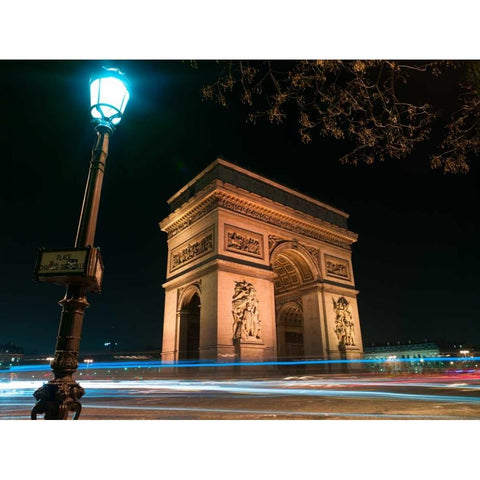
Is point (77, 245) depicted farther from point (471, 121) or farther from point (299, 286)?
point (299, 286)

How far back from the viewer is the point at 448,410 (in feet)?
14.7

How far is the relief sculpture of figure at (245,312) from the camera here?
14987 millimetres

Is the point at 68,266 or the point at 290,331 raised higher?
the point at 290,331

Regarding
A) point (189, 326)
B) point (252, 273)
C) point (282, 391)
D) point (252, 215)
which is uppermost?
point (252, 215)

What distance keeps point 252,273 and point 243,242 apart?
165 cm

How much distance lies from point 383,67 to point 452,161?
2.31 meters

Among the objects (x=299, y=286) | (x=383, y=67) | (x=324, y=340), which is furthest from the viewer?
(x=299, y=286)

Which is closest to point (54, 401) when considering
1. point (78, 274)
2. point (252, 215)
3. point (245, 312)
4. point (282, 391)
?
point (78, 274)

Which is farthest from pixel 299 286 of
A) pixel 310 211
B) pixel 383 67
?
pixel 383 67

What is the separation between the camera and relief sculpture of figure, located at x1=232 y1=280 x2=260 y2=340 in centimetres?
1499

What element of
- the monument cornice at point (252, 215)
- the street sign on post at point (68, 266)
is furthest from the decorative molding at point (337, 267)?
the street sign on post at point (68, 266)

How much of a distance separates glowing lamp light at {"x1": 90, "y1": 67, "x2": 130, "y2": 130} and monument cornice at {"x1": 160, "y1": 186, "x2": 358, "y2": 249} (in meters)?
12.7

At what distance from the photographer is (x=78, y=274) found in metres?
3.04

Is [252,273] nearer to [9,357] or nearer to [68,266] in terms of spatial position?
[68,266]
